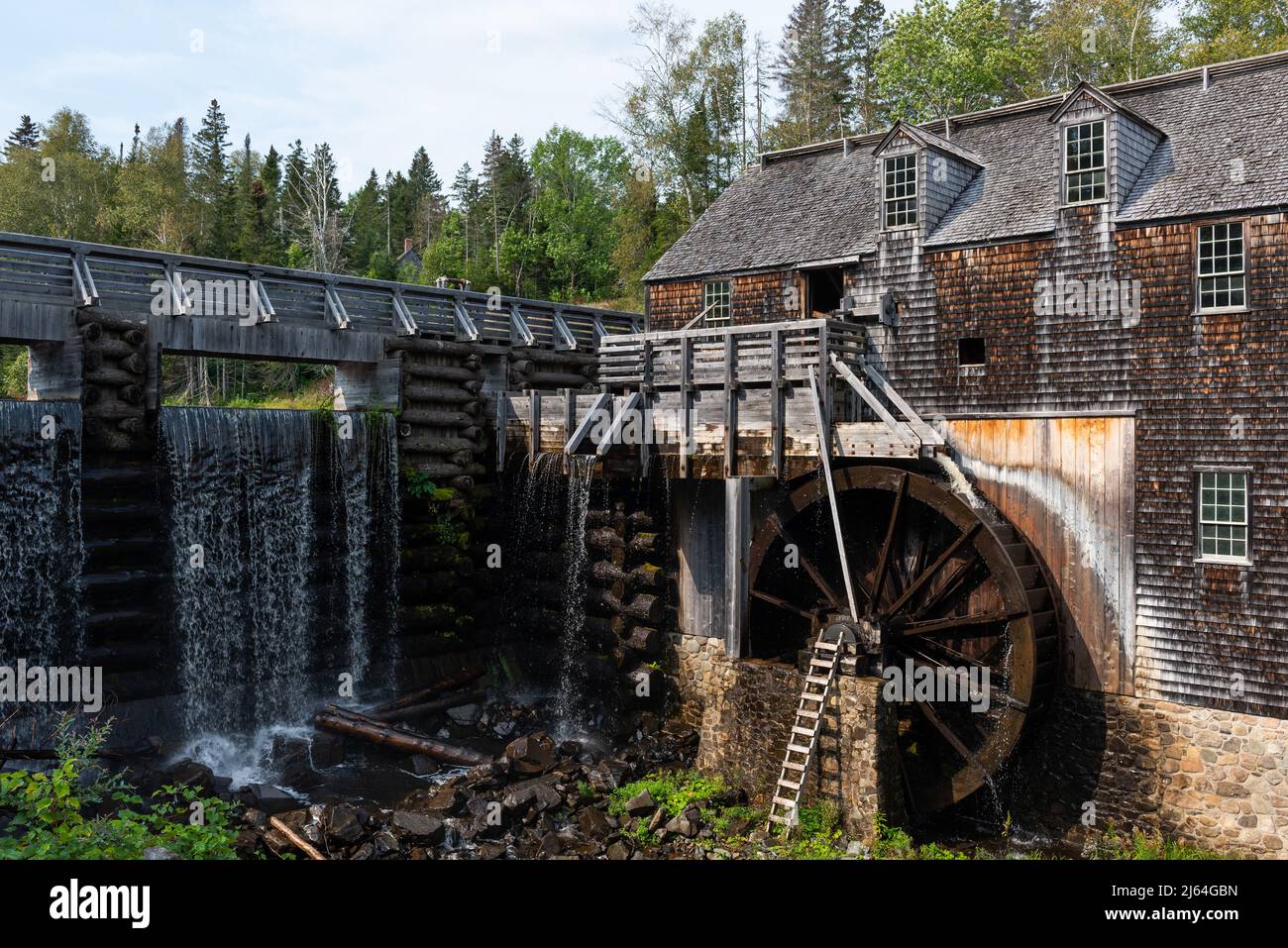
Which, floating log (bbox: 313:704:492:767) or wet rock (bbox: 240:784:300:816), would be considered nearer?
wet rock (bbox: 240:784:300:816)

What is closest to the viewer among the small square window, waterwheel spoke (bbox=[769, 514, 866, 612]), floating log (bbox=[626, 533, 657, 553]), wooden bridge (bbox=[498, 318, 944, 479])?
wooden bridge (bbox=[498, 318, 944, 479])

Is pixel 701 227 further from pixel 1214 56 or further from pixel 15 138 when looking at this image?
pixel 15 138

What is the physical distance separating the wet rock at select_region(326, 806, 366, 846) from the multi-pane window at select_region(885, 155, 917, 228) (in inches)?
471

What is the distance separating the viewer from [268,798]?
13719 millimetres

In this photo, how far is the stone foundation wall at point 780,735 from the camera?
13.2 m

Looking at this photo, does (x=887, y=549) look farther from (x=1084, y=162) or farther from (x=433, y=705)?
(x=433, y=705)

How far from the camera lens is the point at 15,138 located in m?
50.2

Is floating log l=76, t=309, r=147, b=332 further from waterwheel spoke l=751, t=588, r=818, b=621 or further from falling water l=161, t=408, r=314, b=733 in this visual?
waterwheel spoke l=751, t=588, r=818, b=621

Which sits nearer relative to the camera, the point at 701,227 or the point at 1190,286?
the point at 1190,286

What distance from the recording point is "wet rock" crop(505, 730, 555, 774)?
49.1ft

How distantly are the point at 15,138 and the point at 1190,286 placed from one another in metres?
55.7

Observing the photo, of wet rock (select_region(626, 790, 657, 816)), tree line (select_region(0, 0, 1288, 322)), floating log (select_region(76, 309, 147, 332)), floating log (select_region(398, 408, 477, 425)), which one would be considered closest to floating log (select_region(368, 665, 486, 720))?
floating log (select_region(398, 408, 477, 425))

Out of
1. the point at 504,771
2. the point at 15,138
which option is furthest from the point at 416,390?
the point at 15,138

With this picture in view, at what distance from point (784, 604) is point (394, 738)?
6.50 m
